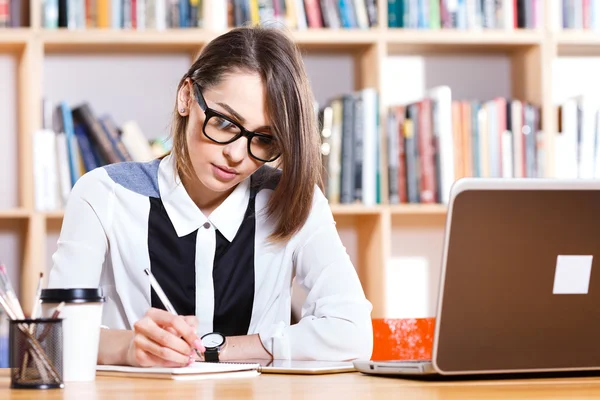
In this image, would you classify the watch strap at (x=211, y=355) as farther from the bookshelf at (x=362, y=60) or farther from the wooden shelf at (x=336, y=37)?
the wooden shelf at (x=336, y=37)

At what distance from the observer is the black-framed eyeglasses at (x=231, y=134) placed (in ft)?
5.38

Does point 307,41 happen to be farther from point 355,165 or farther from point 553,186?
point 553,186

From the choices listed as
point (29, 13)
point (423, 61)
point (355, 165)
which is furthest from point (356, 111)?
point (29, 13)

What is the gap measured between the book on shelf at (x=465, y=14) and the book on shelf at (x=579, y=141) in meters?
0.30

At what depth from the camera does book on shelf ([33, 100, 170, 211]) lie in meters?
2.71

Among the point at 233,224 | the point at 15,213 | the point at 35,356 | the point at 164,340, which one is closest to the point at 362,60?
the point at 15,213

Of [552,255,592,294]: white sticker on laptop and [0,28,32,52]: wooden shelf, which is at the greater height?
[0,28,32,52]: wooden shelf

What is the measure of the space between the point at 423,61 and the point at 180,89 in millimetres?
1539

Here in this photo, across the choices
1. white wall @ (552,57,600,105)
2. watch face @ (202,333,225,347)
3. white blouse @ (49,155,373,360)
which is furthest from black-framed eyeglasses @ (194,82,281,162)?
white wall @ (552,57,600,105)

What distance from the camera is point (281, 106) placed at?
1.67 meters

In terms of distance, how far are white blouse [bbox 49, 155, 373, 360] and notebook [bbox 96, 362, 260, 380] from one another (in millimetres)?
495

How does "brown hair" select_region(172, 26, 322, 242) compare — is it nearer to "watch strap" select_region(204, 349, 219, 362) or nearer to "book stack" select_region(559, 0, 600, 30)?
"watch strap" select_region(204, 349, 219, 362)

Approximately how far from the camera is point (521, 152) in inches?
115

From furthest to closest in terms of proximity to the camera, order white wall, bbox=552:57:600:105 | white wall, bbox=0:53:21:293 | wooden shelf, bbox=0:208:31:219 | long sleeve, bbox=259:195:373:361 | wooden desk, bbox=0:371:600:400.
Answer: white wall, bbox=552:57:600:105
white wall, bbox=0:53:21:293
wooden shelf, bbox=0:208:31:219
long sleeve, bbox=259:195:373:361
wooden desk, bbox=0:371:600:400
